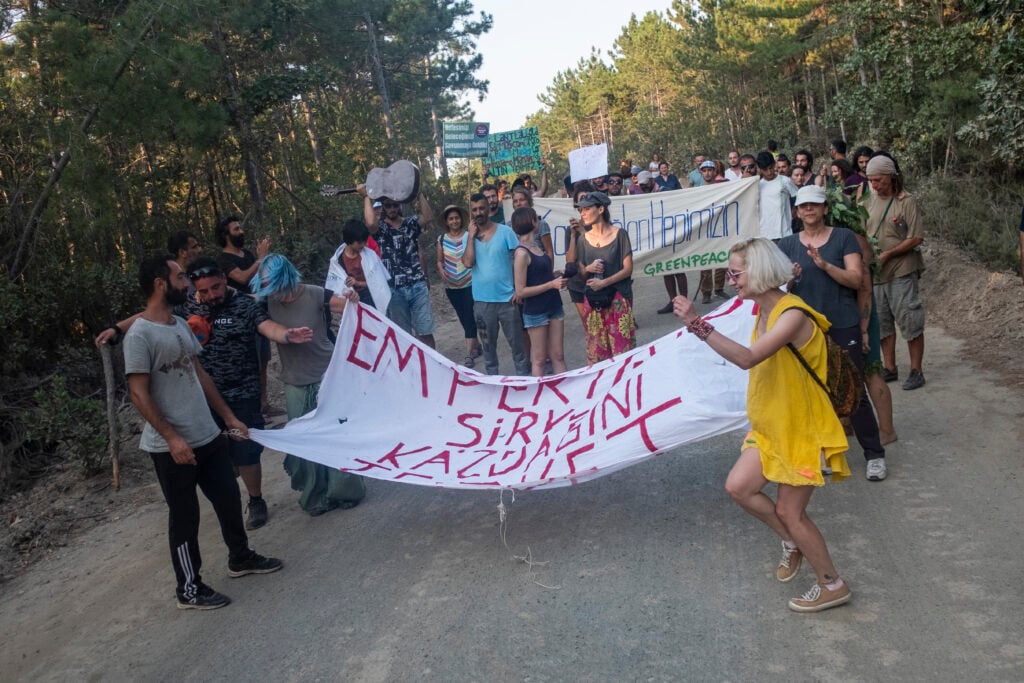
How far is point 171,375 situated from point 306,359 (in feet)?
4.70

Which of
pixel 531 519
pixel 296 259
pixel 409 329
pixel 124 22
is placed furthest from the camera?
pixel 296 259

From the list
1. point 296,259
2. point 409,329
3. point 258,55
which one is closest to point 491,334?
point 409,329

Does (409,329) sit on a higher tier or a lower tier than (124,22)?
lower

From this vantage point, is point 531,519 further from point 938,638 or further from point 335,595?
point 938,638

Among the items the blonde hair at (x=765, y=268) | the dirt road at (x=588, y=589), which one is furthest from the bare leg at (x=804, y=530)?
the blonde hair at (x=765, y=268)

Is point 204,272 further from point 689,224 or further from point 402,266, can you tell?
point 689,224

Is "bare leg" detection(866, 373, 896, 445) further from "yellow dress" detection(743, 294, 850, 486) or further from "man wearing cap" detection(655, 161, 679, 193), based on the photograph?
"man wearing cap" detection(655, 161, 679, 193)

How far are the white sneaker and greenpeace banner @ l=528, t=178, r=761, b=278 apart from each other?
6077 mm

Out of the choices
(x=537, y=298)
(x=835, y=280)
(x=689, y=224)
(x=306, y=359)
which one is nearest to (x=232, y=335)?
(x=306, y=359)

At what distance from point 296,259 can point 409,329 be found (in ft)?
21.8

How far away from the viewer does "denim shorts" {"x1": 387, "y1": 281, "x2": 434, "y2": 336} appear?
28.2 feet

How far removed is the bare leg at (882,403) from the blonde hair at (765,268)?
7.60 feet

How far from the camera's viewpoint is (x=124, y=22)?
428 inches

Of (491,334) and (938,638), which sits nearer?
(938,638)
